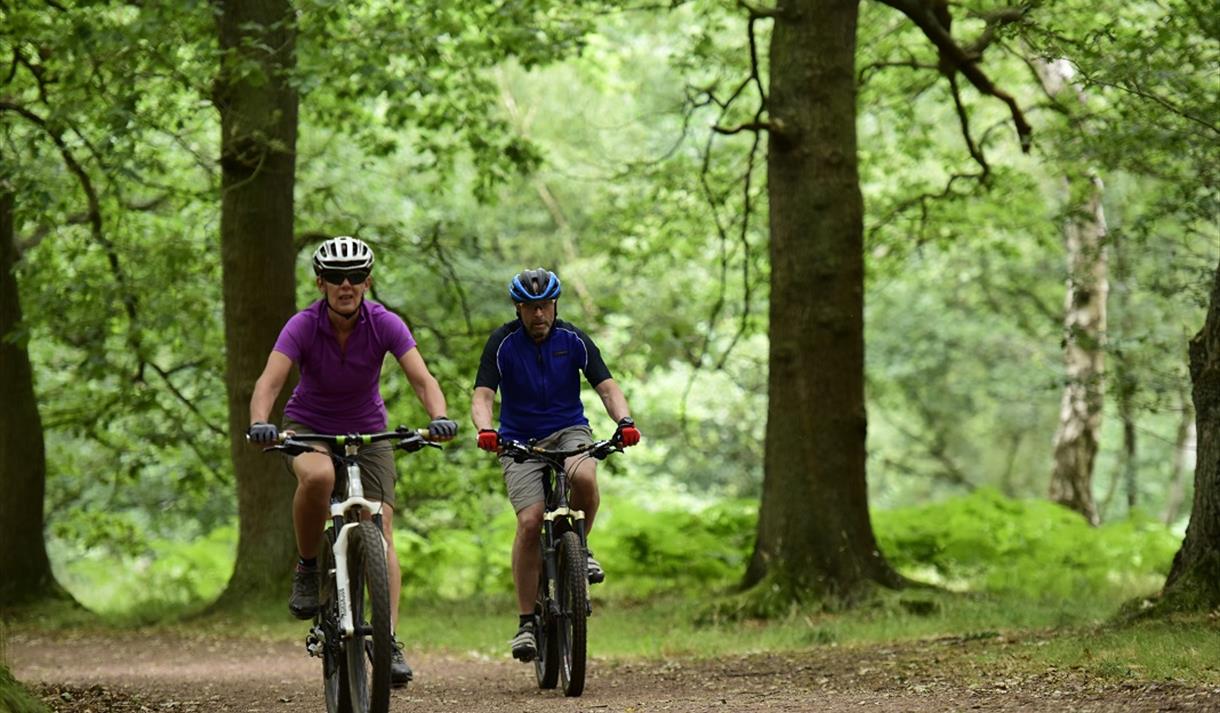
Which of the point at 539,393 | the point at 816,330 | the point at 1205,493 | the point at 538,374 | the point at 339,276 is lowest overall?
the point at 1205,493

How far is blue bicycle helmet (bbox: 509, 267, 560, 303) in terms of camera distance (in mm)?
8250

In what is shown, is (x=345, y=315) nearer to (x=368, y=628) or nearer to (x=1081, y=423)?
(x=368, y=628)

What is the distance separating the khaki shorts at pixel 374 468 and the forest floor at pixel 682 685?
1333 millimetres

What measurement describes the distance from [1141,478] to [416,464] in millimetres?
24369

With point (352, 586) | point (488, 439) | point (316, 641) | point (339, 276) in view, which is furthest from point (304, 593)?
point (339, 276)

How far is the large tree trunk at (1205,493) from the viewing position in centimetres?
874

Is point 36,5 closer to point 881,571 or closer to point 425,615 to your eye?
point 425,615

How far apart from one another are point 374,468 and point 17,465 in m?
11.2

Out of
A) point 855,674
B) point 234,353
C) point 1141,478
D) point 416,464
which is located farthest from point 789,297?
point 1141,478

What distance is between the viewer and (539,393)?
27.8 ft

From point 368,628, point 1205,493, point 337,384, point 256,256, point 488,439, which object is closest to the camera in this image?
point 368,628

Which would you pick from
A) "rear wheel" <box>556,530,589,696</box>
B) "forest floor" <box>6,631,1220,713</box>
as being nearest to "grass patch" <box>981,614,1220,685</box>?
"forest floor" <box>6,631,1220,713</box>

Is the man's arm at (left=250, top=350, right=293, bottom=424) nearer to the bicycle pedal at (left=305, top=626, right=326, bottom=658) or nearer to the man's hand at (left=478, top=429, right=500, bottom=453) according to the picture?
the bicycle pedal at (left=305, top=626, right=326, bottom=658)

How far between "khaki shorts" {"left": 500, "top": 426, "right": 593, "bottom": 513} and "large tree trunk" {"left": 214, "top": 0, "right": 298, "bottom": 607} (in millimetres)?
6498
